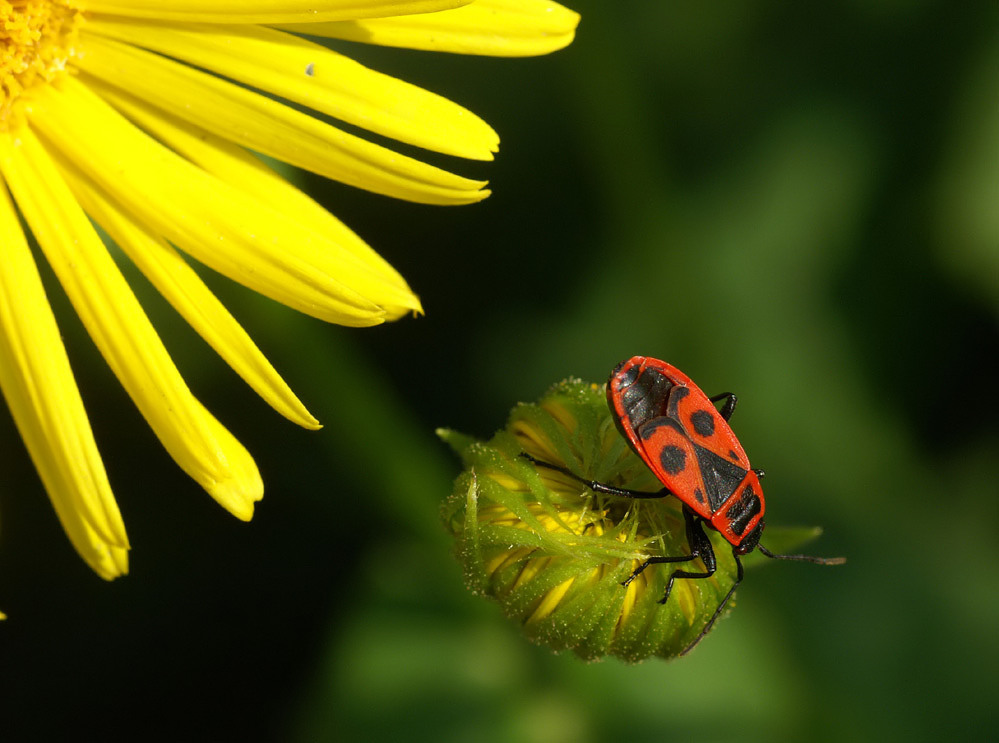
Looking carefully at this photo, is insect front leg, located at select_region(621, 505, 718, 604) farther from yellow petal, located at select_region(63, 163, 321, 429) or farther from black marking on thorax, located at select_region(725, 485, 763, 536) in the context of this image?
yellow petal, located at select_region(63, 163, 321, 429)

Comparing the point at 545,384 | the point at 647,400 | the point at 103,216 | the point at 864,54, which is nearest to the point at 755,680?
the point at 545,384

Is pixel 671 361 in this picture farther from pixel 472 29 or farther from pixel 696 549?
pixel 472 29

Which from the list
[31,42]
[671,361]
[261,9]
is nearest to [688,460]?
[261,9]

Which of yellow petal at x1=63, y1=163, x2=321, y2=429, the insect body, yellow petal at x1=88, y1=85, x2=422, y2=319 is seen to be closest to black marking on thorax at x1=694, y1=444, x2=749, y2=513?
the insect body

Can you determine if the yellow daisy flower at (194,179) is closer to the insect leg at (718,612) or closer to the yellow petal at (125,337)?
the yellow petal at (125,337)

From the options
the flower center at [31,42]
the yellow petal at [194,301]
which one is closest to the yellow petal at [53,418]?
the yellow petal at [194,301]

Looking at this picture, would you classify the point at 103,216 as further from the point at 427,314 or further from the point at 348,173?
the point at 427,314
